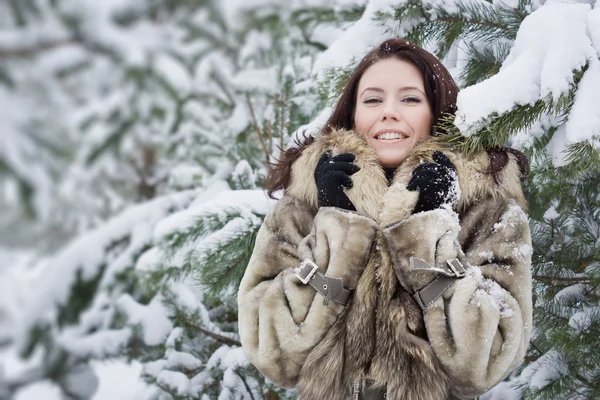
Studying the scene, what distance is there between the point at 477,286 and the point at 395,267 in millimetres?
269

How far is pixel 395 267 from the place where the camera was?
6.44 ft

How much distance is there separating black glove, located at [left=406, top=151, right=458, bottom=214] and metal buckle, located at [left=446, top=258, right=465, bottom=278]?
0.20 m

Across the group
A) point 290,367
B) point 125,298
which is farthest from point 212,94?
point 290,367

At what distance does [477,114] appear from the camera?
1822mm

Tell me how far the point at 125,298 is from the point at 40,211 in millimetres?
2280

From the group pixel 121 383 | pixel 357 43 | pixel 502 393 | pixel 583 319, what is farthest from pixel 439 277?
pixel 121 383

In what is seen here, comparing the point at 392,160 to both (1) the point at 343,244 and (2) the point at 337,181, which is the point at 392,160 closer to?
(2) the point at 337,181

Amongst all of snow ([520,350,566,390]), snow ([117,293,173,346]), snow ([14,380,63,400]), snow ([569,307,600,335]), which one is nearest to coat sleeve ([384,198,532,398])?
snow ([569,307,600,335])

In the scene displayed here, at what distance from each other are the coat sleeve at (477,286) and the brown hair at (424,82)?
16.1 inches

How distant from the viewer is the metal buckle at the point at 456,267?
1885 millimetres

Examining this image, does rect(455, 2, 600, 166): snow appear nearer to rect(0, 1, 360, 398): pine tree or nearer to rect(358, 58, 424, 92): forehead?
rect(358, 58, 424, 92): forehead

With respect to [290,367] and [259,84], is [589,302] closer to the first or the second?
[290,367]

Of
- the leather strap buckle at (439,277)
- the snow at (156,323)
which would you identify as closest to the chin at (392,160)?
the leather strap buckle at (439,277)

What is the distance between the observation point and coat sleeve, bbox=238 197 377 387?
1.99m
